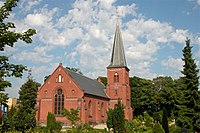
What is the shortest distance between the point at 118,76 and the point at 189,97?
28.8 metres

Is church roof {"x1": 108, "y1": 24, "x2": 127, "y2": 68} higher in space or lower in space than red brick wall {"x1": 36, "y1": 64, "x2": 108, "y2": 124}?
higher

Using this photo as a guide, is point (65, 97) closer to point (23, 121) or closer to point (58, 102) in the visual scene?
point (58, 102)

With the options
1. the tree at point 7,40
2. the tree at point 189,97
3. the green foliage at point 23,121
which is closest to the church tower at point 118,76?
the tree at point 189,97

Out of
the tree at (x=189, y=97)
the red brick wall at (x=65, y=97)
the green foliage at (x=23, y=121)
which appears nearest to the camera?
the tree at (x=189, y=97)

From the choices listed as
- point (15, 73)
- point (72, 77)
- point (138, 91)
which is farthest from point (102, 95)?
point (15, 73)

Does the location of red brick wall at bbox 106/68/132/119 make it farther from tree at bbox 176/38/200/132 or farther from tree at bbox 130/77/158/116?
tree at bbox 176/38/200/132

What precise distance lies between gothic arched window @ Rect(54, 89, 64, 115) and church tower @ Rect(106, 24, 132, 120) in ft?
42.9

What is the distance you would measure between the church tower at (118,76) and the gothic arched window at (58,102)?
42.9 feet

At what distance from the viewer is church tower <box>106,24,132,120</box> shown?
173ft

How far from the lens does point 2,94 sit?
803cm

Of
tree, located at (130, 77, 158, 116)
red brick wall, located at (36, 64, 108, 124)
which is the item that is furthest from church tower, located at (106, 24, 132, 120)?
tree, located at (130, 77, 158, 116)

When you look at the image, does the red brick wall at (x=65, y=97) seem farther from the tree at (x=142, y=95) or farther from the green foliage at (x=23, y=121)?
the tree at (x=142, y=95)

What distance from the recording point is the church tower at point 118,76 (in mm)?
52750

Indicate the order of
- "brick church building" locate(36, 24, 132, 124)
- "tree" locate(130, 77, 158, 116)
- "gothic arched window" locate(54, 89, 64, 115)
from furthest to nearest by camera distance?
"tree" locate(130, 77, 158, 116) < "gothic arched window" locate(54, 89, 64, 115) < "brick church building" locate(36, 24, 132, 124)
